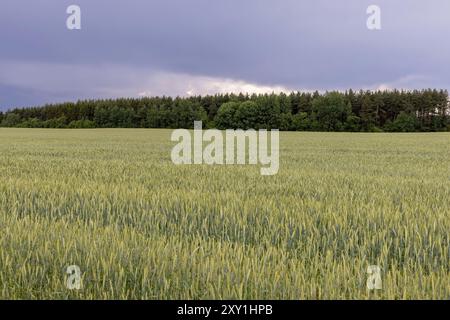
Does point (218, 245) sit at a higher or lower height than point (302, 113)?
lower

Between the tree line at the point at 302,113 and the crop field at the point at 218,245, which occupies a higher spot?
the tree line at the point at 302,113

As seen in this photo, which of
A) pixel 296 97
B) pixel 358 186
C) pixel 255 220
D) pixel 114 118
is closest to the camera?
pixel 255 220

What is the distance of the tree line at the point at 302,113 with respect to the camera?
110 metres

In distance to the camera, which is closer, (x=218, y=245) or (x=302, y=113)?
(x=218, y=245)

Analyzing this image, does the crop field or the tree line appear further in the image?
the tree line

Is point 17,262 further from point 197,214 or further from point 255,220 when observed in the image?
point 255,220

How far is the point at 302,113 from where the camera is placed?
115m

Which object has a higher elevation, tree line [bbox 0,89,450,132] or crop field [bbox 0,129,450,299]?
tree line [bbox 0,89,450,132]

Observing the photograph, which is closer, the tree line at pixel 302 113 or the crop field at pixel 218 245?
the crop field at pixel 218 245

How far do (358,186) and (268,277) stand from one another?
5973 millimetres

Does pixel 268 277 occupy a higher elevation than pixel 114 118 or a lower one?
lower

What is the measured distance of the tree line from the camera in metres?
110
